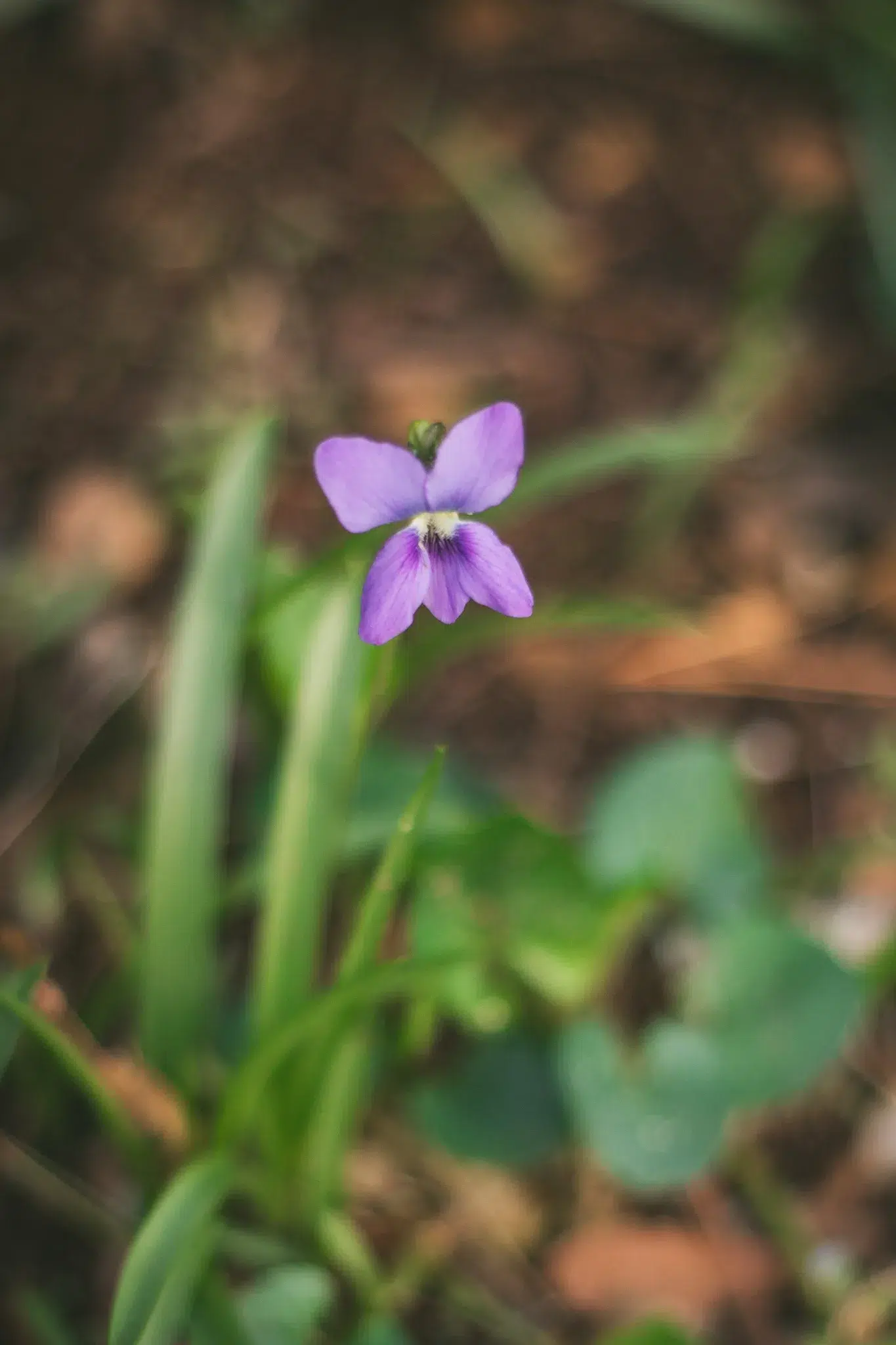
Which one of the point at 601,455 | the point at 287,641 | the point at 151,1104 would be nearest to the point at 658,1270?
the point at 151,1104

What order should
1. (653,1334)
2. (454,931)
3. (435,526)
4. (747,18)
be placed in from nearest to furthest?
(435,526) → (653,1334) → (454,931) → (747,18)

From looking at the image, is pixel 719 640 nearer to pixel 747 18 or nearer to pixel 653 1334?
pixel 653 1334

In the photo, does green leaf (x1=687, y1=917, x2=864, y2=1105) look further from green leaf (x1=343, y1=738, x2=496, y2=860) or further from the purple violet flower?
the purple violet flower

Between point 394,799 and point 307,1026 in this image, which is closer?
point 307,1026

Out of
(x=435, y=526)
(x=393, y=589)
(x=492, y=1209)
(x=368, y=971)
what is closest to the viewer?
(x=393, y=589)

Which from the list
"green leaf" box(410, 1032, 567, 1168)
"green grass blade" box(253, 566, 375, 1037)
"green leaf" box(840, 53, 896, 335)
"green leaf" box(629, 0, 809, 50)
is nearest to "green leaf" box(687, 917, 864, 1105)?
"green leaf" box(410, 1032, 567, 1168)

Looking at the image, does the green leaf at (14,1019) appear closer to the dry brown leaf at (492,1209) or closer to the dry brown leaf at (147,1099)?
the dry brown leaf at (147,1099)

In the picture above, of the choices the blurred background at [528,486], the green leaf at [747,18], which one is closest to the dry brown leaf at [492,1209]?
the blurred background at [528,486]
